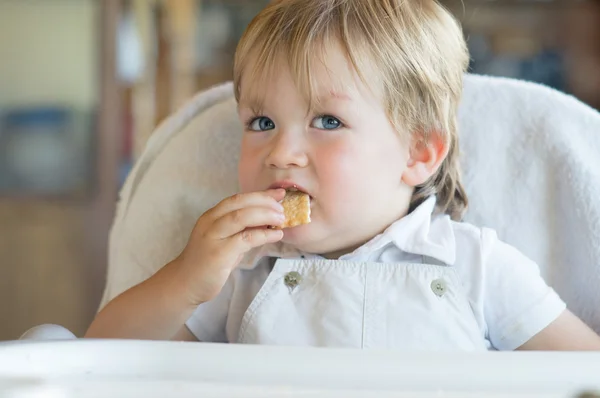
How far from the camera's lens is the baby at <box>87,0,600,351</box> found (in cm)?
86

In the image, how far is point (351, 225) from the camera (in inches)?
35.8

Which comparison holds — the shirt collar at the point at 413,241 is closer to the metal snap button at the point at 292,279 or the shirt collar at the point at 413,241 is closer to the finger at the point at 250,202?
the metal snap button at the point at 292,279

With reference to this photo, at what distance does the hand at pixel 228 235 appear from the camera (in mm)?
817

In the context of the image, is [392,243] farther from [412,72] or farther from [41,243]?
[41,243]

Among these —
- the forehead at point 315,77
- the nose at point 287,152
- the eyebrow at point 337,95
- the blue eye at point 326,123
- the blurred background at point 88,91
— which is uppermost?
the forehead at point 315,77

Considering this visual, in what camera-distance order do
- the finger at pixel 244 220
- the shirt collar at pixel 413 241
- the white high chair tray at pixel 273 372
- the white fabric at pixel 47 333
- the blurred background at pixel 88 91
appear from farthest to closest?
the blurred background at pixel 88 91 < the shirt collar at pixel 413 241 < the finger at pixel 244 220 < the white fabric at pixel 47 333 < the white high chair tray at pixel 273 372

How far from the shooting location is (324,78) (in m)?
0.86

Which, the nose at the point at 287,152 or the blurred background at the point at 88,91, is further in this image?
the blurred background at the point at 88,91

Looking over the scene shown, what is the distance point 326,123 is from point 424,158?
14cm

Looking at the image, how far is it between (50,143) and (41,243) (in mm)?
357

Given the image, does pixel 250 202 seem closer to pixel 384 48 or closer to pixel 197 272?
pixel 197 272

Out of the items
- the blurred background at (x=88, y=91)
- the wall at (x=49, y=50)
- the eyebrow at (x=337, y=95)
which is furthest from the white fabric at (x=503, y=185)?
the wall at (x=49, y=50)

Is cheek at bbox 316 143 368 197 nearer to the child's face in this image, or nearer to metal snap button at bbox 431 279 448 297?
the child's face

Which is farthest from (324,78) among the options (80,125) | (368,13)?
(80,125)
